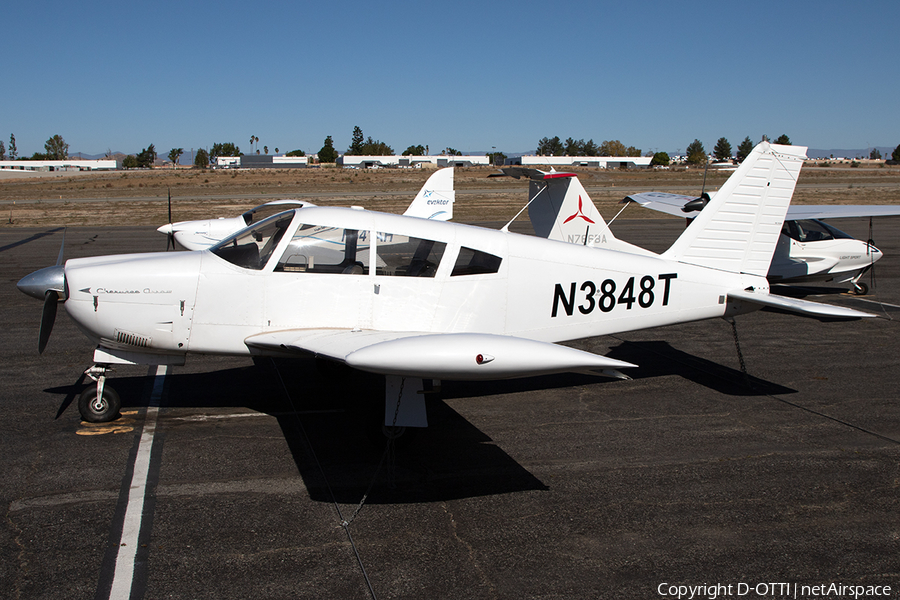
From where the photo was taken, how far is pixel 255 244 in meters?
6.39

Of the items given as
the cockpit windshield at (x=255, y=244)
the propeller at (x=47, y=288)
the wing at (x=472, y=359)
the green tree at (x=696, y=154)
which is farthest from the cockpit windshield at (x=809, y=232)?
the green tree at (x=696, y=154)

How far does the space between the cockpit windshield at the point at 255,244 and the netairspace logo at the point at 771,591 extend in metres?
4.53

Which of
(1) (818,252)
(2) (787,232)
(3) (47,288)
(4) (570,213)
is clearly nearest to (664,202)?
(2) (787,232)

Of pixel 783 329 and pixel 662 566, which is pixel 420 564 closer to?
pixel 662 566

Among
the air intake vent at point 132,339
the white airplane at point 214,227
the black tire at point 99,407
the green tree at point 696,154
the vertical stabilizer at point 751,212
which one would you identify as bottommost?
the black tire at point 99,407

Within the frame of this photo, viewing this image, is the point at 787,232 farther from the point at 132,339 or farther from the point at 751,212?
the point at 132,339

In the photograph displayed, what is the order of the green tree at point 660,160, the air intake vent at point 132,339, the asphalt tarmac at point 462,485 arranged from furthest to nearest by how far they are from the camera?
the green tree at point 660,160, the air intake vent at point 132,339, the asphalt tarmac at point 462,485

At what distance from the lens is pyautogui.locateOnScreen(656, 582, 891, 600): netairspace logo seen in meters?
3.95

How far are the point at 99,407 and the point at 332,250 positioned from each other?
2.86 metres

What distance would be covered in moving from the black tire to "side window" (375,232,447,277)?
3.07 metres

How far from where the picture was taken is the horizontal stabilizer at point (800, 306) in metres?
6.52

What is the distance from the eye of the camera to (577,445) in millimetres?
6168

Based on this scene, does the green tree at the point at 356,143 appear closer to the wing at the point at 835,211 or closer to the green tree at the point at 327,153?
the green tree at the point at 327,153

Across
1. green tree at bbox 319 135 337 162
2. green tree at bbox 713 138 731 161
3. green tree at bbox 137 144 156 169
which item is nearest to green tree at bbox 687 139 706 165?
green tree at bbox 713 138 731 161
